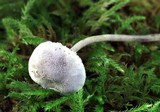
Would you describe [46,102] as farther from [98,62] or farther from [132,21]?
[132,21]

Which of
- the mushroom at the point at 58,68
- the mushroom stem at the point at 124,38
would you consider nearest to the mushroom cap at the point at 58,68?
the mushroom at the point at 58,68

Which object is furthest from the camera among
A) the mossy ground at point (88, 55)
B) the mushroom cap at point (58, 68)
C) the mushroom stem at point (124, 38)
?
the mushroom stem at point (124, 38)

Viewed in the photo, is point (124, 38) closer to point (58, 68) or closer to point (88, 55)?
point (88, 55)

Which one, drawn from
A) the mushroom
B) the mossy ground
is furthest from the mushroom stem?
the mushroom

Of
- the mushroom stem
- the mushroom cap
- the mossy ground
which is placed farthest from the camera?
the mushroom stem

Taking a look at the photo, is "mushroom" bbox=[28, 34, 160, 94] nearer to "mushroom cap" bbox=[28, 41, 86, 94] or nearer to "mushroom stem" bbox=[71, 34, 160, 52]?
"mushroom cap" bbox=[28, 41, 86, 94]

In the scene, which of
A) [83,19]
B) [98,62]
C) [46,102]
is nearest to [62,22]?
[83,19]

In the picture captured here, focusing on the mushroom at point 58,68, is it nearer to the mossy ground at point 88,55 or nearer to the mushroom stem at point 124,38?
the mossy ground at point 88,55

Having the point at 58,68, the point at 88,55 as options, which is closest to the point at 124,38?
the point at 88,55
